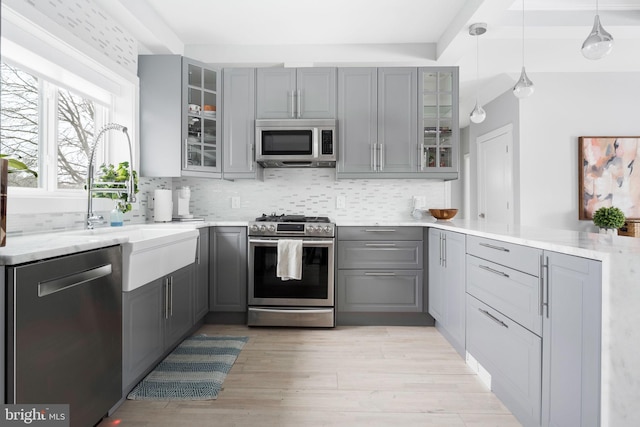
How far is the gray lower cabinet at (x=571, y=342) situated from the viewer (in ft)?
3.90

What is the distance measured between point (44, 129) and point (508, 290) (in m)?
2.83

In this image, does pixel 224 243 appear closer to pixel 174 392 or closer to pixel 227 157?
pixel 227 157

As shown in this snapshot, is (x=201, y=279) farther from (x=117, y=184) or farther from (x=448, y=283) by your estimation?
(x=448, y=283)

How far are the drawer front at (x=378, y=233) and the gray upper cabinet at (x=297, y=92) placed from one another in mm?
1105

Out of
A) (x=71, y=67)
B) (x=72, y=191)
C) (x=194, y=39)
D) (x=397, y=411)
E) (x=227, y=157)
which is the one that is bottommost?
(x=397, y=411)

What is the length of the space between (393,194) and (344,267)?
1030mm

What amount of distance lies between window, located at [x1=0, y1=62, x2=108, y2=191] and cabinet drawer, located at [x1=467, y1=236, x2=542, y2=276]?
267 cm

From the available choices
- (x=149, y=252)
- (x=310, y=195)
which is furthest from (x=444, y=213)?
(x=149, y=252)

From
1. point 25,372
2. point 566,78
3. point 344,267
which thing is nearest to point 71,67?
point 25,372

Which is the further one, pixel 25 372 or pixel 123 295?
pixel 123 295

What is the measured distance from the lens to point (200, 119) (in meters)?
3.24

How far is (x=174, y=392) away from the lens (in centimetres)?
195

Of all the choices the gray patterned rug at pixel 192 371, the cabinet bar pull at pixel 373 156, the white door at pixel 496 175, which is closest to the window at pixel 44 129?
the gray patterned rug at pixel 192 371

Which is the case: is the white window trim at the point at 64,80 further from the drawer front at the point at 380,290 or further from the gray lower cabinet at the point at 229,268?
the drawer front at the point at 380,290
